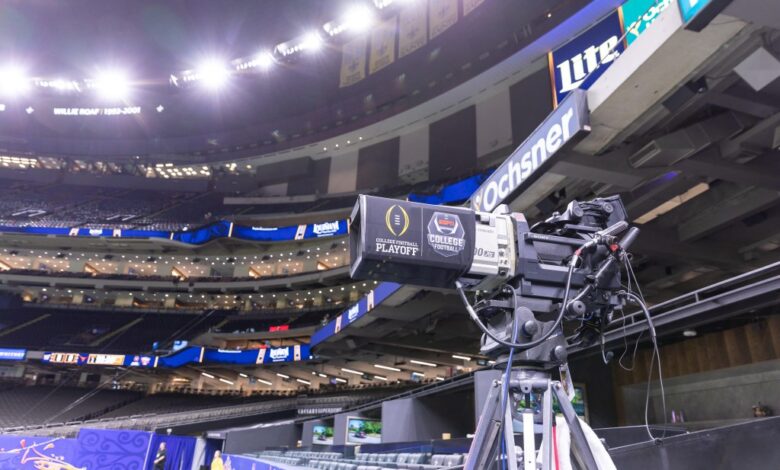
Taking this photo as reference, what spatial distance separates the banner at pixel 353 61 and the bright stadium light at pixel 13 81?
23823 mm

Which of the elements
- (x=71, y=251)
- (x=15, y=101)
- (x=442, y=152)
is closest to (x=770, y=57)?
(x=442, y=152)

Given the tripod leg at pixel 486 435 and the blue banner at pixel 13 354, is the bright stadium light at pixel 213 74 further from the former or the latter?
the tripod leg at pixel 486 435

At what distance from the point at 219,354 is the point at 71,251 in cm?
1751

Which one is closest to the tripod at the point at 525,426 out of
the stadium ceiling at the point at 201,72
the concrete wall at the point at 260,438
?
the concrete wall at the point at 260,438

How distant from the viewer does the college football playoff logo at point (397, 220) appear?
1.79 meters

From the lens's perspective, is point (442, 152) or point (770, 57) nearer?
point (770, 57)

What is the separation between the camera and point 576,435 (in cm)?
176

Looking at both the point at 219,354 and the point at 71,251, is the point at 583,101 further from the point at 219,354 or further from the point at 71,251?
the point at 71,251

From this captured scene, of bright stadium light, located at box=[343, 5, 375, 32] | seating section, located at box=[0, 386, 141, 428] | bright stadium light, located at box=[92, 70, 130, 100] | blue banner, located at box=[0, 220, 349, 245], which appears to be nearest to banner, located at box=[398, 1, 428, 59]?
bright stadium light, located at box=[343, 5, 375, 32]

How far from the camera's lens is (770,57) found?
2.90 metres

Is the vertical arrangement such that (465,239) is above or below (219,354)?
below

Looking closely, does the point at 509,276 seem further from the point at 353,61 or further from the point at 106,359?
the point at 106,359

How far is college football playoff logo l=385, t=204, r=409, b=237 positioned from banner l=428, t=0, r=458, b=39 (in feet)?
75.1

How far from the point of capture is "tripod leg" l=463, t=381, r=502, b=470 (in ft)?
5.72
